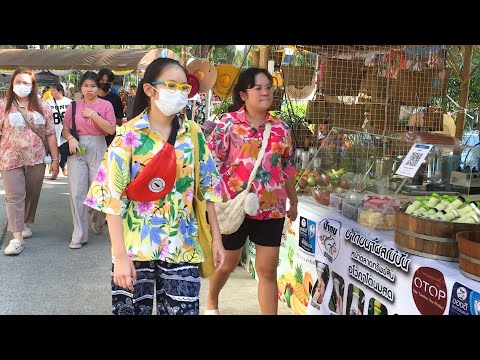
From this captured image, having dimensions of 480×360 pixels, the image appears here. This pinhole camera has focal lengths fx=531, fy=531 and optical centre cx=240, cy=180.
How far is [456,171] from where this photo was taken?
4.24 m

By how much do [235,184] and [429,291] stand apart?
1.48m

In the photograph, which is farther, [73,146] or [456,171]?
[73,146]

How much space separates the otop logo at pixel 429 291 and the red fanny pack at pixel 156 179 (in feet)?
4.87

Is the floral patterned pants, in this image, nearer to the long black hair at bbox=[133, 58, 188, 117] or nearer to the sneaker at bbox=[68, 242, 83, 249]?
the long black hair at bbox=[133, 58, 188, 117]

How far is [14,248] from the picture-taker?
19.5 feet

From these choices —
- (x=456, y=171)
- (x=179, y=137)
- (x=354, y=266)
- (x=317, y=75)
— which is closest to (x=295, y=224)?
(x=354, y=266)

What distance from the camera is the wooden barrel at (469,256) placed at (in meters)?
2.57

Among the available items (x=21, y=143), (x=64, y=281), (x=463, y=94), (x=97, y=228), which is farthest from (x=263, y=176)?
(x=463, y=94)

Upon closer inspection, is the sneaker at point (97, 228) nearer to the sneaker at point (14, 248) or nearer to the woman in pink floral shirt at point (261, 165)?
the sneaker at point (14, 248)

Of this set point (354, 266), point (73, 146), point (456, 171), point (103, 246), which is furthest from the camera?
point (103, 246)

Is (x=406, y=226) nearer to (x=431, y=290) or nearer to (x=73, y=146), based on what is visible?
(x=431, y=290)

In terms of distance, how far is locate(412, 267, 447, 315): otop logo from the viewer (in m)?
2.79
